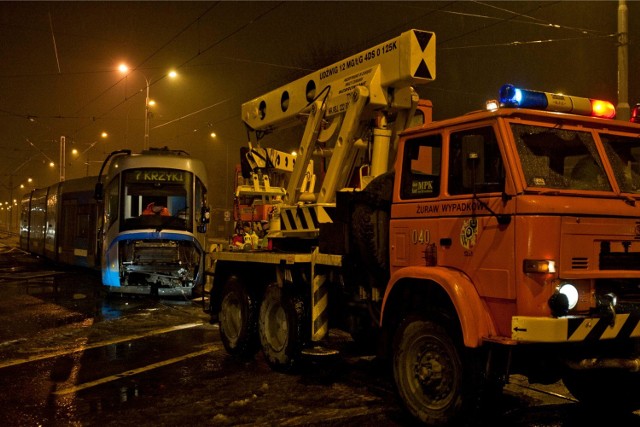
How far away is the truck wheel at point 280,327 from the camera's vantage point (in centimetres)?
692

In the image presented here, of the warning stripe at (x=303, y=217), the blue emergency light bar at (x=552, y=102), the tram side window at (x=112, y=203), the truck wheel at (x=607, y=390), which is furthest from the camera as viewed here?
the tram side window at (x=112, y=203)

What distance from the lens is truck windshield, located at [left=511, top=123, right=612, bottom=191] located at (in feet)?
15.5

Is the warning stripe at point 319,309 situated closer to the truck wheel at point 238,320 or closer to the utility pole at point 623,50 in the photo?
the truck wheel at point 238,320

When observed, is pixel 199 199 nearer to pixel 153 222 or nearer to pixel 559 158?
pixel 153 222

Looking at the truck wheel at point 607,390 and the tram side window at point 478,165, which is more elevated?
the tram side window at point 478,165

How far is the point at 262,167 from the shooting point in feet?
32.9

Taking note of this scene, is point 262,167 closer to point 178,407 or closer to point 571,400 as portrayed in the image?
point 178,407

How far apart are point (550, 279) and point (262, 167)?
6362 millimetres

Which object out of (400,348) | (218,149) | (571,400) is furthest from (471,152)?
(218,149)

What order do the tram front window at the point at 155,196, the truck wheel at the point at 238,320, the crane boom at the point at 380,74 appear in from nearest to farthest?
1. the crane boom at the point at 380,74
2. the truck wheel at the point at 238,320
3. the tram front window at the point at 155,196

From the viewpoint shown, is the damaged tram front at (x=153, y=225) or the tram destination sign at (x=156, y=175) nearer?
the damaged tram front at (x=153, y=225)

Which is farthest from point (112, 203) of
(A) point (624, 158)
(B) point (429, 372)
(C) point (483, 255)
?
(A) point (624, 158)

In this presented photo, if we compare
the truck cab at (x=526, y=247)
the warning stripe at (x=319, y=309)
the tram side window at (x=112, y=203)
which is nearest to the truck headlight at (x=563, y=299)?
the truck cab at (x=526, y=247)

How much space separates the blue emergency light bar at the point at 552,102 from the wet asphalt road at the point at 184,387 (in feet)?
8.25
